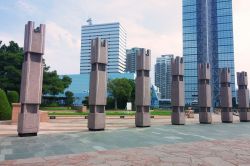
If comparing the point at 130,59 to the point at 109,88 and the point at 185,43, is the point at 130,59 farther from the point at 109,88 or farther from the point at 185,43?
the point at 109,88

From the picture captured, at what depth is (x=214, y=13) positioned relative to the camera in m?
102

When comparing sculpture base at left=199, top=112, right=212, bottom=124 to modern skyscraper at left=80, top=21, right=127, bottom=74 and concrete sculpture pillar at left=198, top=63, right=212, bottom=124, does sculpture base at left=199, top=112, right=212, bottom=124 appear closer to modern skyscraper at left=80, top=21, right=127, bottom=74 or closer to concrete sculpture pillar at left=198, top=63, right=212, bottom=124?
concrete sculpture pillar at left=198, top=63, right=212, bottom=124

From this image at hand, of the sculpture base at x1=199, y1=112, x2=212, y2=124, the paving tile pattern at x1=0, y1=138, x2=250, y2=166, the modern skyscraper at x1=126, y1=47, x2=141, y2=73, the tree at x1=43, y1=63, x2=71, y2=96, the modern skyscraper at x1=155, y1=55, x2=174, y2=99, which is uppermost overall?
the modern skyscraper at x1=126, y1=47, x2=141, y2=73

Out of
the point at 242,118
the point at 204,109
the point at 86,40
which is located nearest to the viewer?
the point at 204,109

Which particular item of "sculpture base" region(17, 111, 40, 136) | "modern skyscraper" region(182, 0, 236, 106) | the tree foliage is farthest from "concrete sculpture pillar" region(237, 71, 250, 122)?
"modern skyscraper" region(182, 0, 236, 106)

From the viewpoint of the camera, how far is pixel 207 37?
101812 millimetres

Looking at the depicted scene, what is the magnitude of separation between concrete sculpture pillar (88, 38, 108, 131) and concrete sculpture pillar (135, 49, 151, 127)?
3.35m

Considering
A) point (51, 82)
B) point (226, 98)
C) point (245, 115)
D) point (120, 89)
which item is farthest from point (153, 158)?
point (120, 89)

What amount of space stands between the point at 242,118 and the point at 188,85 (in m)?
79.1

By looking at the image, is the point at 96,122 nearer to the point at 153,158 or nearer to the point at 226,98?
the point at 153,158

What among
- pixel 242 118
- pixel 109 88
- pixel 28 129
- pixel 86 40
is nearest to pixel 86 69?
pixel 86 40

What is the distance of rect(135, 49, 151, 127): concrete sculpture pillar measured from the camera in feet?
59.5

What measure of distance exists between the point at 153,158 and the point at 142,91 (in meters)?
11.0

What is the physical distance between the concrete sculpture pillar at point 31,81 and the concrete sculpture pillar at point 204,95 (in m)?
14.3
